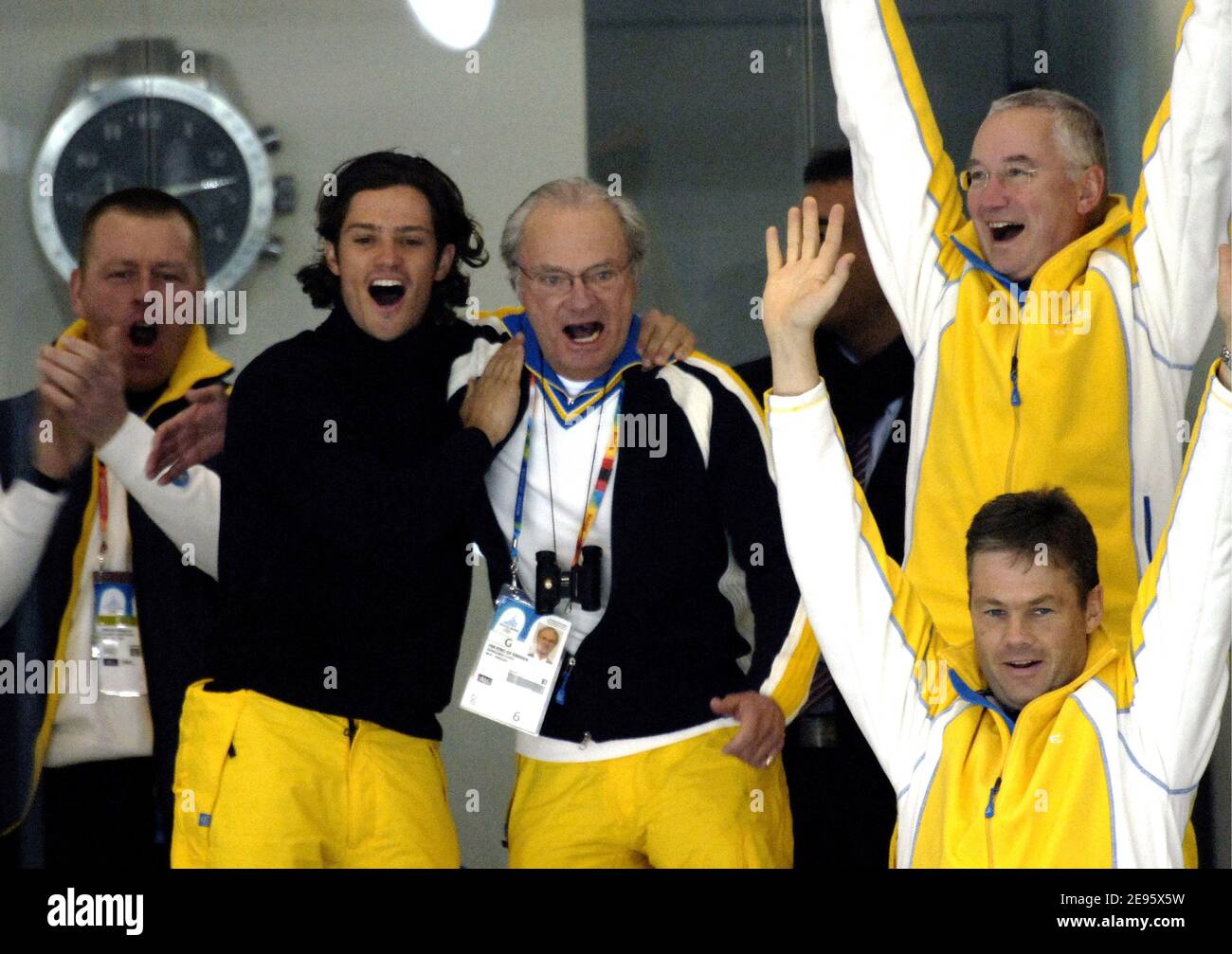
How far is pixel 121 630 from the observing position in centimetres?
353

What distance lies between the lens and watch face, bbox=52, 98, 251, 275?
423 cm

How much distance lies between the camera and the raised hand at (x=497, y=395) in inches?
122

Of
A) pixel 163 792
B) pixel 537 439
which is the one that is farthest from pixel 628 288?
pixel 163 792

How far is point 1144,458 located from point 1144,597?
1.59 feet

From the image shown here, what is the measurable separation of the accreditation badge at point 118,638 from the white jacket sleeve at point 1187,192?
6.31ft

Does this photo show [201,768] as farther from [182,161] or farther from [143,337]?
[182,161]

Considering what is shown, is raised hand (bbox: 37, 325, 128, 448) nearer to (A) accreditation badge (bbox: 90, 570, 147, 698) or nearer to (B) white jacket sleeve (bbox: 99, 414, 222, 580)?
(B) white jacket sleeve (bbox: 99, 414, 222, 580)

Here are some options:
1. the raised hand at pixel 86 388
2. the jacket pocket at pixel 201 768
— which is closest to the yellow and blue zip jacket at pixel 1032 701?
the jacket pocket at pixel 201 768

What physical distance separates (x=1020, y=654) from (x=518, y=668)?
2.78 ft

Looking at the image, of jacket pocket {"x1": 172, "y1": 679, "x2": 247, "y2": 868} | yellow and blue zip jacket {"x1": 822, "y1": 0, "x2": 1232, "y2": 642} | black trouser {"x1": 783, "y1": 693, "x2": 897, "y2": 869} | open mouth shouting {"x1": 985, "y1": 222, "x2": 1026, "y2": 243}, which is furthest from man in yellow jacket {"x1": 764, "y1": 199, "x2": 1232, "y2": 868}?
jacket pocket {"x1": 172, "y1": 679, "x2": 247, "y2": 868}

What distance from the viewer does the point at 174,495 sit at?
135 inches

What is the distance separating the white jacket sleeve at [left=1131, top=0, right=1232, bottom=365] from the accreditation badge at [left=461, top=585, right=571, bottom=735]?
110cm

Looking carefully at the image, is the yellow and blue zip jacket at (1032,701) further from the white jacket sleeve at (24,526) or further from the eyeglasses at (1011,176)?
the white jacket sleeve at (24,526)
